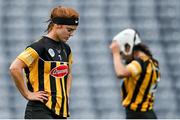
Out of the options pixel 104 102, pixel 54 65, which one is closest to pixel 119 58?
pixel 54 65

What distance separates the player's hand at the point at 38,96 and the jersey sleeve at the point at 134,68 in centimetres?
77

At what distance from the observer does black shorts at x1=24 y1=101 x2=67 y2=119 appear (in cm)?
491

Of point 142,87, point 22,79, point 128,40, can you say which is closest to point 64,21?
point 22,79

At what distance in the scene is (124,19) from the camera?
527 inches

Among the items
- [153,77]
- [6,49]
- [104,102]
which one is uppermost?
[153,77]

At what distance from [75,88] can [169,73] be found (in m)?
1.71

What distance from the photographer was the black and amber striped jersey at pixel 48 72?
4914 mm

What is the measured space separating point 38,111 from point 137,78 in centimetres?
94

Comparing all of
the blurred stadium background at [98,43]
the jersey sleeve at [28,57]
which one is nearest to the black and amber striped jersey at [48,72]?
the jersey sleeve at [28,57]

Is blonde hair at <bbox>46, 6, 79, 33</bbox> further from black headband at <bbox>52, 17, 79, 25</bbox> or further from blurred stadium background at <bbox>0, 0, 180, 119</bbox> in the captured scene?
blurred stadium background at <bbox>0, 0, 180, 119</bbox>

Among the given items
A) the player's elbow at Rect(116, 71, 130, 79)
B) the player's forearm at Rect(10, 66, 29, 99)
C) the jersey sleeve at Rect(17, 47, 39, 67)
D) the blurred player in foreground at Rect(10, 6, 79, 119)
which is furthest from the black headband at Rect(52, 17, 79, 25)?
the player's elbow at Rect(116, 71, 130, 79)

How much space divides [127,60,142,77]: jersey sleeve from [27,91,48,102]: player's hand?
77 centimetres

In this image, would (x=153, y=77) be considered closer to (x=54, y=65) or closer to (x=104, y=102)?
(x=54, y=65)

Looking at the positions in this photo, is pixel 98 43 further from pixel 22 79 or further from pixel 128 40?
pixel 22 79
